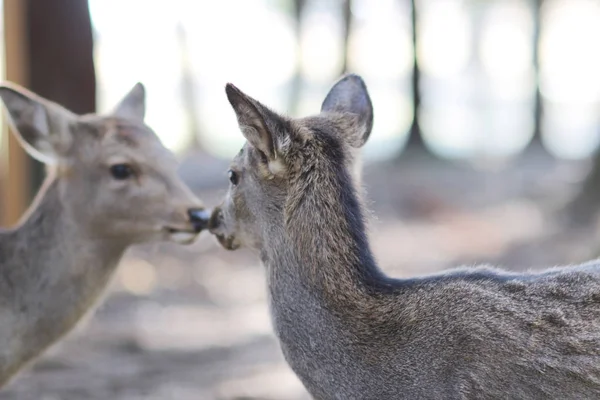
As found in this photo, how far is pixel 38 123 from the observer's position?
20.8 feet

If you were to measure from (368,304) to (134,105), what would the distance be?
3.27m

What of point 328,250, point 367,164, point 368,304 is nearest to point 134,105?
point 328,250

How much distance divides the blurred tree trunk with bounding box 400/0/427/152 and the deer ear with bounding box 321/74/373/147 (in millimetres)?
21512

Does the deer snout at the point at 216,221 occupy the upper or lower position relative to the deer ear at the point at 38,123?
lower

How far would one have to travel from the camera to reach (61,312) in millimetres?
6098

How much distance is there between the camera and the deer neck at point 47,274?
5973 mm

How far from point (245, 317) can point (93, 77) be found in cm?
348

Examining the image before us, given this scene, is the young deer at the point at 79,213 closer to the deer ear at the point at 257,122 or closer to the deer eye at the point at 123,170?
the deer eye at the point at 123,170

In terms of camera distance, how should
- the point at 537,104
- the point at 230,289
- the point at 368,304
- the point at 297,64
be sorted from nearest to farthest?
1. the point at 368,304
2. the point at 230,289
3. the point at 537,104
4. the point at 297,64

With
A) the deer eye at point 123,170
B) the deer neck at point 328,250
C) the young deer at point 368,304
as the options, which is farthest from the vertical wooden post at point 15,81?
the deer neck at point 328,250

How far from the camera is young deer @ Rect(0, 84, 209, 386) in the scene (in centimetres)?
611

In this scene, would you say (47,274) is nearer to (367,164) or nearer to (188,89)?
(367,164)

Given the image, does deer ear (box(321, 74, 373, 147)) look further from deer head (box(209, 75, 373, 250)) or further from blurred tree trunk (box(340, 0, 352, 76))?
blurred tree trunk (box(340, 0, 352, 76))

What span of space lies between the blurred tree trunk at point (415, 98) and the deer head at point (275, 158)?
71.3ft
